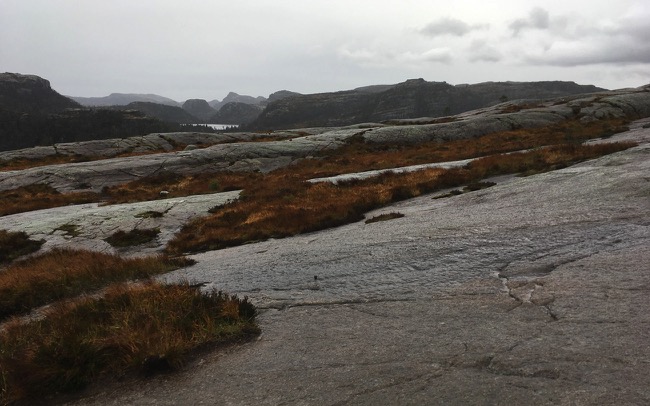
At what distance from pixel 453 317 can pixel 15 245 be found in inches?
939

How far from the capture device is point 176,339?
7211mm

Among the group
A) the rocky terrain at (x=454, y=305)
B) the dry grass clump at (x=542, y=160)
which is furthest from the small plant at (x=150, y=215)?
the dry grass clump at (x=542, y=160)

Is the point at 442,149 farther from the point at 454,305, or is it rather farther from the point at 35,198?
the point at 35,198

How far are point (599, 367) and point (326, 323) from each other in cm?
456

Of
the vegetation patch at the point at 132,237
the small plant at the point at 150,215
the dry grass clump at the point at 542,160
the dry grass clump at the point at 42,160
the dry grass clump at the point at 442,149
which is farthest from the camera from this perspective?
the dry grass clump at the point at 42,160

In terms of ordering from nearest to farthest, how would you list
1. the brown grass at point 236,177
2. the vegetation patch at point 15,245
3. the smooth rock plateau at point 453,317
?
the smooth rock plateau at point 453,317, the vegetation patch at point 15,245, the brown grass at point 236,177

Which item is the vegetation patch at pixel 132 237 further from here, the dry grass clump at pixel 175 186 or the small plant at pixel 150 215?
the dry grass clump at pixel 175 186

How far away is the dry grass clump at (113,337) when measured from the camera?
6496mm

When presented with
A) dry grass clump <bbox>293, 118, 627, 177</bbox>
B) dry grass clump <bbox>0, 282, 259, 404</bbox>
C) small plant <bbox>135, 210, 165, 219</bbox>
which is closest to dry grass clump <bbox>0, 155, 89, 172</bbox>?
dry grass clump <bbox>293, 118, 627, 177</bbox>

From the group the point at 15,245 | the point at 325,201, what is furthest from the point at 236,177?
the point at 15,245

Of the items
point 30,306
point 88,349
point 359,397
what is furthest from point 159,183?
point 359,397

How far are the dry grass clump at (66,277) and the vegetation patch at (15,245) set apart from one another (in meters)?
4.90

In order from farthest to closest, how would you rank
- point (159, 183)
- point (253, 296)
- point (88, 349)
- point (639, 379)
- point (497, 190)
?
point (159, 183) → point (497, 190) → point (253, 296) → point (88, 349) → point (639, 379)

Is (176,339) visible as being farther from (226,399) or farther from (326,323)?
(326,323)
